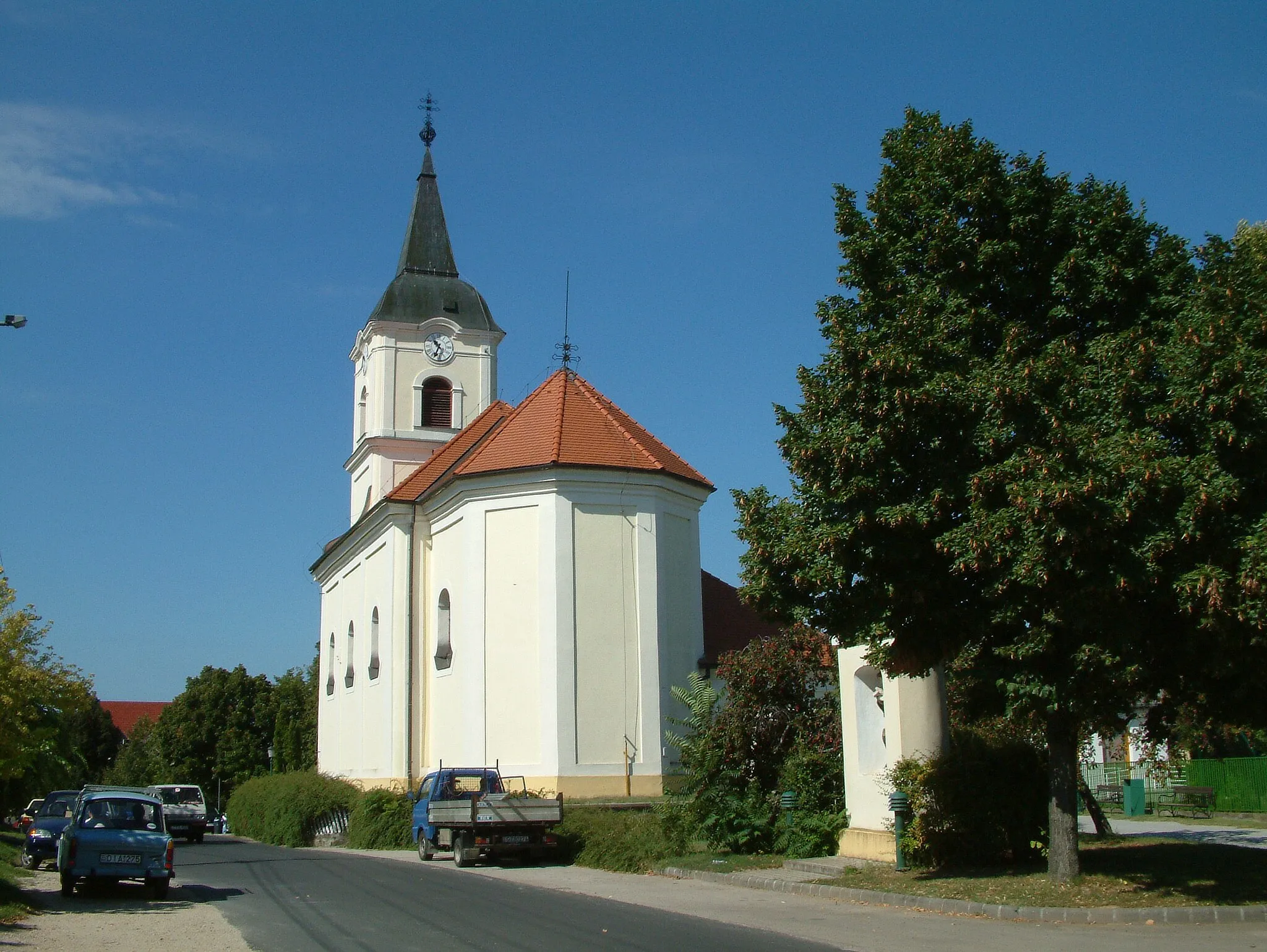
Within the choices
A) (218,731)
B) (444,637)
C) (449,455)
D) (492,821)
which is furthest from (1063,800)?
(218,731)

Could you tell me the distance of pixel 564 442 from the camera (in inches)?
1267

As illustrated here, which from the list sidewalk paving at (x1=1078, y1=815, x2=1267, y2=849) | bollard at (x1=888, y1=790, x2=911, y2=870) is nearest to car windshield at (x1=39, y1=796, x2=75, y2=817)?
bollard at (x1=888, y1=790, x2=911, y2=870)

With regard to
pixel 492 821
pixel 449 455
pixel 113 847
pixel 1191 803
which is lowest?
pixel 1191 803

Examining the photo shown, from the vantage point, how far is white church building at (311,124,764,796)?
30.2m

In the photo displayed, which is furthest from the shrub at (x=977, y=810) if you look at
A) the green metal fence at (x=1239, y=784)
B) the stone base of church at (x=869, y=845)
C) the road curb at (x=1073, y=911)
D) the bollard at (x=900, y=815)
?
the green metal fence at (x=1239, y=784)

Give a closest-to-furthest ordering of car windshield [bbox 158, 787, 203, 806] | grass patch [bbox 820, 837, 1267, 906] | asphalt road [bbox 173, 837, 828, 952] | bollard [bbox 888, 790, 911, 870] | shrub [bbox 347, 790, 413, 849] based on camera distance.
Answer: asphalt road [bbox 173, 837, 828, 952] → grass patch [bbox 820, 837, 1267, 906] → bollard [bbox 888, 790, 911, 870] → shrub [bbox 347, 790, 413, 849] → car windshield [bbox 158, 787, 203, 806]

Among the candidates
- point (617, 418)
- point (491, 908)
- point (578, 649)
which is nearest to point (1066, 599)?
point (491, 908)

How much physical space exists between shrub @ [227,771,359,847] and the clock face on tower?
47.6 ft

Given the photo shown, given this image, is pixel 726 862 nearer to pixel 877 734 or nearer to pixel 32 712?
pixel 877 734

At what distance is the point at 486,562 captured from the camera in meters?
31.6

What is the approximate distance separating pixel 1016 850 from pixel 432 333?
2971 centimetres

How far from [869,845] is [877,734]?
183cm

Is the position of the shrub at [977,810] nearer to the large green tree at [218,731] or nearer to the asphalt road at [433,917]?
the asphalt road at [433,917]

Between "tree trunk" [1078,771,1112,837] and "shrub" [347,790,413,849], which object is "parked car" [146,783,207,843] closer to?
"shrub" [347,790,413,849]
